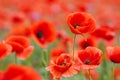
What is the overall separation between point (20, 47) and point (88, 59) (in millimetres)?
465

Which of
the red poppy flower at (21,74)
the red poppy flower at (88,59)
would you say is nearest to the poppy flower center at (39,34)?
the red poppy flower at (88,59)

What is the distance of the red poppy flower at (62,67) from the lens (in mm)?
1944

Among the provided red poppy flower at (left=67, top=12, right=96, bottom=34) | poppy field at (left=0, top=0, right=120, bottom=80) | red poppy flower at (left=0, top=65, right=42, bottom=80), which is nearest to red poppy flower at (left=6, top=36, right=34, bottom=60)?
poppy field at (left=0, top=0, right=120, bottom=80)

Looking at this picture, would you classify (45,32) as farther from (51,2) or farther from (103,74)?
(51,2)

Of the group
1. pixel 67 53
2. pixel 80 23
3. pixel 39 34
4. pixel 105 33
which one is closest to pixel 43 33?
pixel 39 34

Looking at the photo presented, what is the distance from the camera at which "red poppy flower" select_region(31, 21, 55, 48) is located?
297 cm

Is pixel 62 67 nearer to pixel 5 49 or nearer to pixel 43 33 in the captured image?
pixel 5 49

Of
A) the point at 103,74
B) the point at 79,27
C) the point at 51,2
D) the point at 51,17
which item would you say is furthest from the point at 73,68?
the point at 51,17

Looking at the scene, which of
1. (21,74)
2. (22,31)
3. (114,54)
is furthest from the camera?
(22,31)

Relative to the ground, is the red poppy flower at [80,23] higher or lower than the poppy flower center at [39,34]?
higher

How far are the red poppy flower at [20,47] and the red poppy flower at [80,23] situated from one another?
0.31 meters

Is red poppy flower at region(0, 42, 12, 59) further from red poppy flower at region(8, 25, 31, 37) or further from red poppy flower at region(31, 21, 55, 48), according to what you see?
red poppy flower at region(8, 25, 31, 37)

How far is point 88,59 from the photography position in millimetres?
2016

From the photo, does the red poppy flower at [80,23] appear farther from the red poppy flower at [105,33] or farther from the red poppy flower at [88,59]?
the red poppy flower at [105,33]
